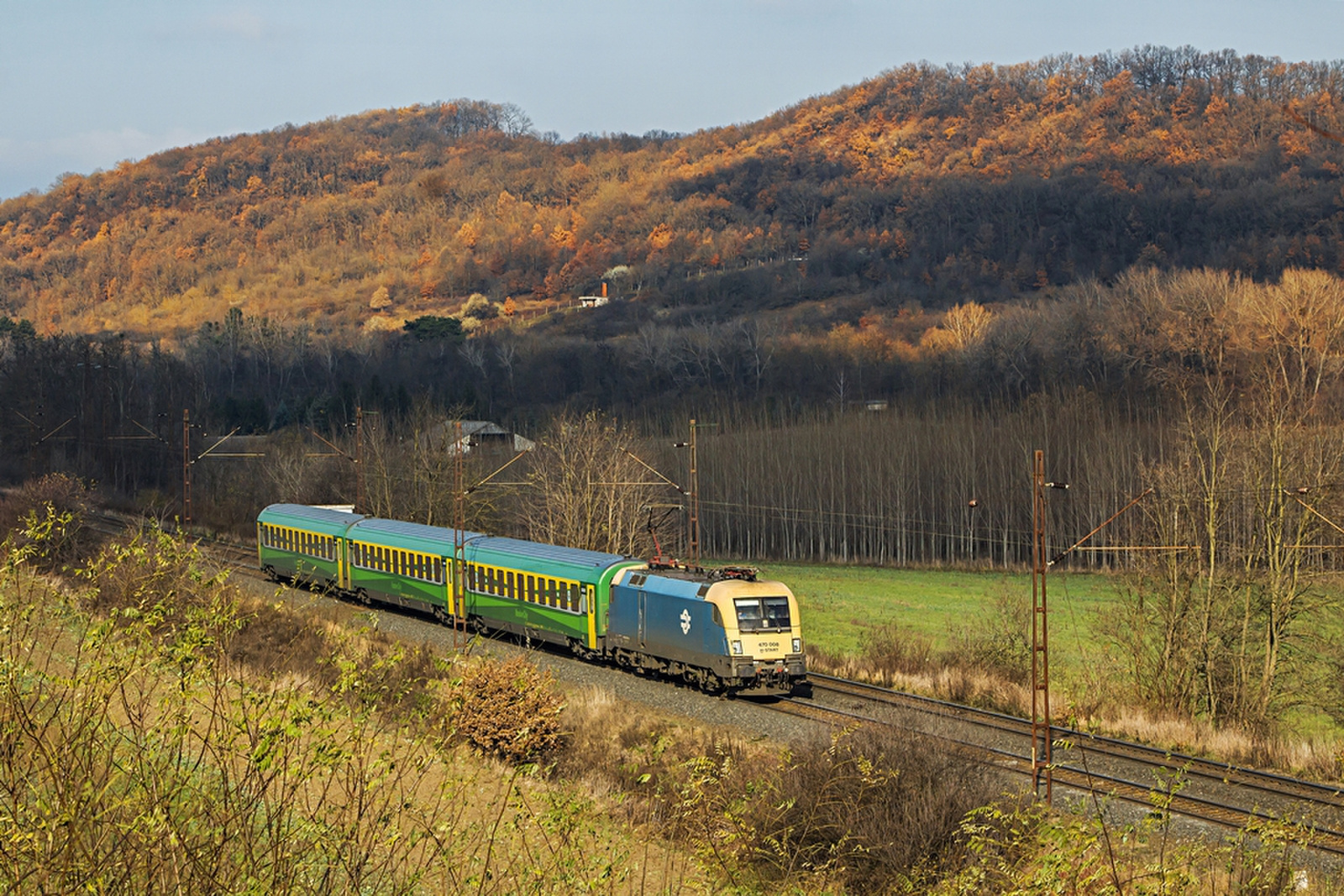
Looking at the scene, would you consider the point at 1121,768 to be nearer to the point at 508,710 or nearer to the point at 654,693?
the point at 654,693

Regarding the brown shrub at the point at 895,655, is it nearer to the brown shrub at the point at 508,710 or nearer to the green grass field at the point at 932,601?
the green grass field at the point at 932,601

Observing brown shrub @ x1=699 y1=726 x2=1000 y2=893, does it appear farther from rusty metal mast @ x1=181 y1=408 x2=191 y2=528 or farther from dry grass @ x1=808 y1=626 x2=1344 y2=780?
rusty metal mast @ x1=181 y1=408 x2=191 y2=528

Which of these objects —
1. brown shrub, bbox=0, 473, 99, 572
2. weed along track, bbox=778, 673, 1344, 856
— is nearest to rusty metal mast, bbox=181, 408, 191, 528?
brown shrub, bbox=0, 473, 99, 572

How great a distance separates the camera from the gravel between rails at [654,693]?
2292 cm

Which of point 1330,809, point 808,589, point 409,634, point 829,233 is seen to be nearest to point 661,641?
point 409,634

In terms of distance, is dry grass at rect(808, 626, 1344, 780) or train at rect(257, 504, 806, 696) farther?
train at rect(257, 504, 806, 696)

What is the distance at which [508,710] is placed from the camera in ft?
70.4

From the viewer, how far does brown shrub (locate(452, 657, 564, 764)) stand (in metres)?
20.7

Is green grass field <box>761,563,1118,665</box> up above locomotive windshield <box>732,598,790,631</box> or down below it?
below

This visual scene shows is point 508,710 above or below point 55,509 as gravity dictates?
below

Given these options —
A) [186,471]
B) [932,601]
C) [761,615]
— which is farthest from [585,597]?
[186,471]

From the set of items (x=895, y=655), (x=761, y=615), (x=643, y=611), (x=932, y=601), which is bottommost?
(x=932, y=601)

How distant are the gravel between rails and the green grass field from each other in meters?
9.06

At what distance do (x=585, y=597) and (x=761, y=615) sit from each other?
17.1ft
